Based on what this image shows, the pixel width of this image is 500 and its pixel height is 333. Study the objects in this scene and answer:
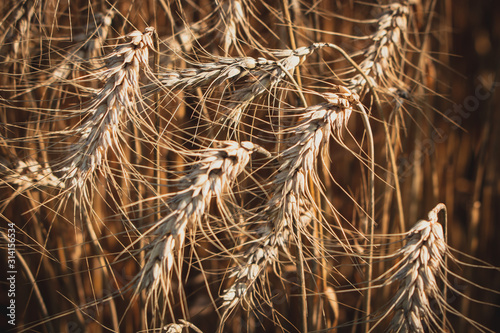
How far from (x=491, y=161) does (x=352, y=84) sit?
534mm

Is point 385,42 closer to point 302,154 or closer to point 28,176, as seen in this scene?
point 302,154

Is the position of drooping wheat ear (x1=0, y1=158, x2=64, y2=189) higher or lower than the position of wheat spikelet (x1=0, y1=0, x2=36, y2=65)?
lower

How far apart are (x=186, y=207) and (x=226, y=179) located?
0.07m

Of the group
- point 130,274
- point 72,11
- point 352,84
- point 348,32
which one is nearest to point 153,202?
point 130,274

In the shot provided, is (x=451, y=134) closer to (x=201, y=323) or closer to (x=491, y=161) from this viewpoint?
(x=491, y=161)

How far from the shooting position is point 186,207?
485mm

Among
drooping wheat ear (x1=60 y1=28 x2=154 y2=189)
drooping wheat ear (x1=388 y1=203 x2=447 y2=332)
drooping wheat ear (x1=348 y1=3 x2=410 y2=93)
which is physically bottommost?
drooping wheat ear (x1=388 y1=203 x2=447 y2=332)

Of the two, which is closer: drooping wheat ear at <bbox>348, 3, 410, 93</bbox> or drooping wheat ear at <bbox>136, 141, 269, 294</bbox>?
drooping wheat ear at <bbox>136, 141, 269, 294</bbox>

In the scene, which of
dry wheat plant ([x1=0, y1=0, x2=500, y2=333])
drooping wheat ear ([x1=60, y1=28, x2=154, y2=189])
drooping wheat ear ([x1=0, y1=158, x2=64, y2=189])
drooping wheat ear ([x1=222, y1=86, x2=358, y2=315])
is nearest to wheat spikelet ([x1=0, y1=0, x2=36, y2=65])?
dry wheat plant ([x1=0, y1=0, x2=500, y2=333])

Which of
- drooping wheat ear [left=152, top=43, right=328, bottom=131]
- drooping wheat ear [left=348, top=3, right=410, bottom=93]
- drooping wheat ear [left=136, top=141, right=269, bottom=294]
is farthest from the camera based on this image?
drooping wheat ear [left=348, top=3, right=410, bottom=93]

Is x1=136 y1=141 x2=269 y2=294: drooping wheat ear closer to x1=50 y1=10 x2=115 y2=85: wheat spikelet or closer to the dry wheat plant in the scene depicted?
the dry wheat plant

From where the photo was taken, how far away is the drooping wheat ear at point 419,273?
537 mm

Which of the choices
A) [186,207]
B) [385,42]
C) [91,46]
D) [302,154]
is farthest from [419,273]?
[91,46]

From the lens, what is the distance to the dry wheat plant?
54 centimetres
